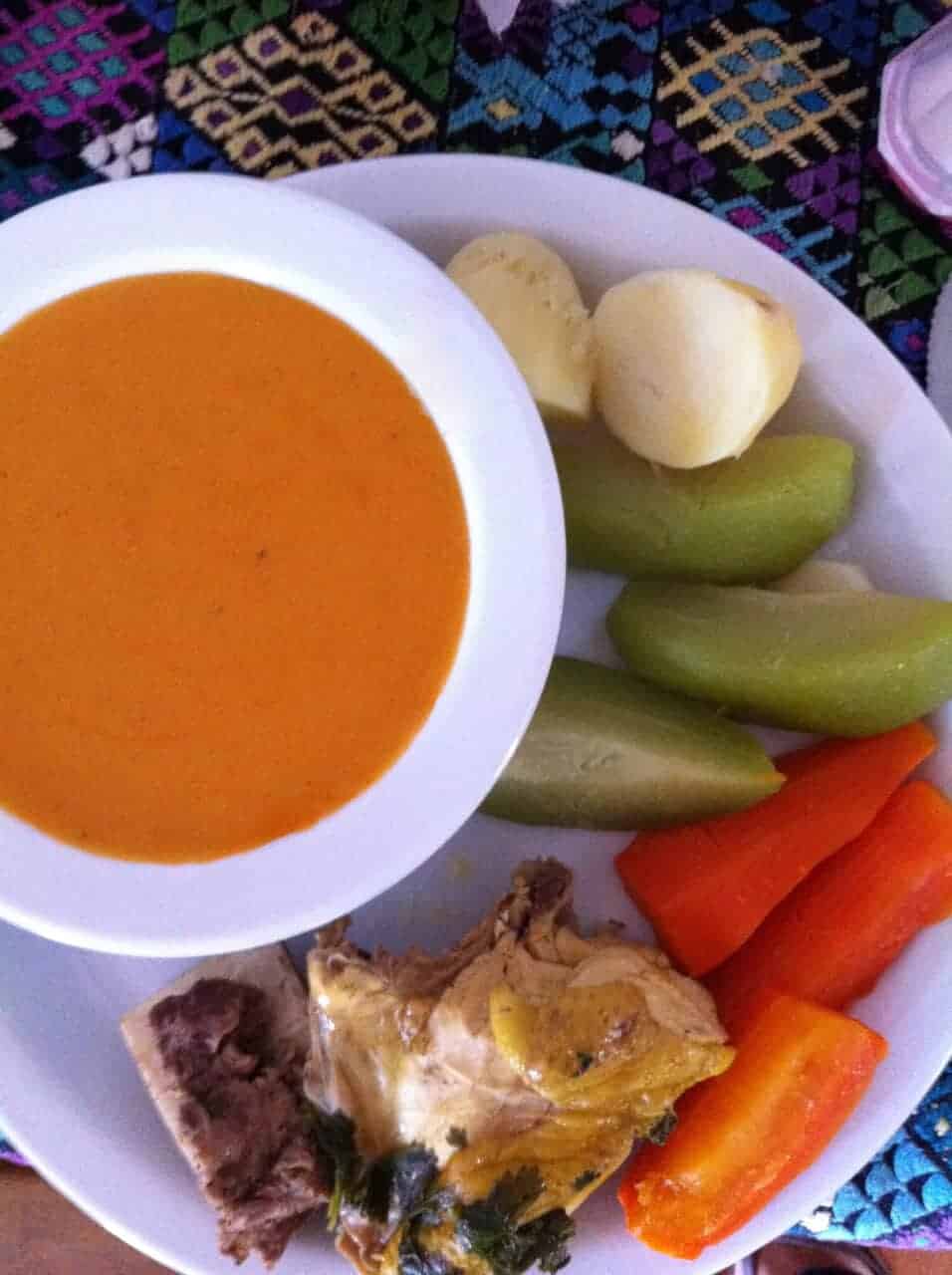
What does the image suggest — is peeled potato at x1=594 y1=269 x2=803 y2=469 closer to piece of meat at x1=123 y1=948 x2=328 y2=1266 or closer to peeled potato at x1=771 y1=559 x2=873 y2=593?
peeled potato at x1=771 y1=559 x2=873 y2=593

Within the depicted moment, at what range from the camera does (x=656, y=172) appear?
4.20 feet

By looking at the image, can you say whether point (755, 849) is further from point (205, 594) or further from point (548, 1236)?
point (205, 594)

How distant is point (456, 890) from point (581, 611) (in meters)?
0.28

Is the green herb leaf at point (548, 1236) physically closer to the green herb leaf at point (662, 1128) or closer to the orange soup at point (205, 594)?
→ the green herb leaf at point (662, 1128)

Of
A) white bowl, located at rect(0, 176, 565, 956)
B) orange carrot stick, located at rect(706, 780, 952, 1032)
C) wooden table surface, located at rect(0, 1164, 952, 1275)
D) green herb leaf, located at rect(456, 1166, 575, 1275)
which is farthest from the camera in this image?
wooden table surface, located at rect(0, 1164, 952, 1275)

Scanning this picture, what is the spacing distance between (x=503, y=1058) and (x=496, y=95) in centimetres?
92

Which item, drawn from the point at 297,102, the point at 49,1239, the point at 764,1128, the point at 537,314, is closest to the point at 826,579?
the point at 537,314

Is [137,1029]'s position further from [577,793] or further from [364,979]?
[577,793]

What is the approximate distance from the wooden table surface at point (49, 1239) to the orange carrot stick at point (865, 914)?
48 cm

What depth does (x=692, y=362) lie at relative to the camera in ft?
3.47

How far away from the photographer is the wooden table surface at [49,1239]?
1396 mm

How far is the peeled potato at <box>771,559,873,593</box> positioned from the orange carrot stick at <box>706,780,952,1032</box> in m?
0.19

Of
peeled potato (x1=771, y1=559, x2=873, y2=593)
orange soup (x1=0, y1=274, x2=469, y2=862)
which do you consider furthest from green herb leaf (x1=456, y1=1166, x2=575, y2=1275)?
peeled potato (x1=771, y1=559, x2=873, y2=593)

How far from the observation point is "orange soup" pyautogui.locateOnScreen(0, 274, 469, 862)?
856 mm
